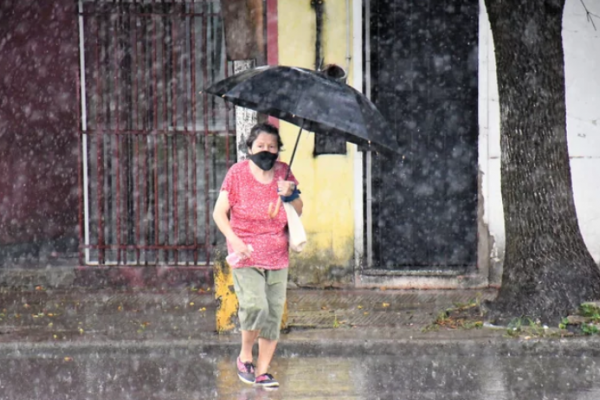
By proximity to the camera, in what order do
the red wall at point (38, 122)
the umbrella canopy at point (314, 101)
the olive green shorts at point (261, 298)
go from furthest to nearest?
the red wall at point (38, 122) → the olive green shorts at point (261, 298) → the umbrella canopy at point (314, 101)

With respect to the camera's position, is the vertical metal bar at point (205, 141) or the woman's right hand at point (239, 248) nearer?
the woman's right hand at point (239, 248)

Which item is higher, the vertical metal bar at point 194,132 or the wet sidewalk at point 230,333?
the vertical metal bar at point 194,132

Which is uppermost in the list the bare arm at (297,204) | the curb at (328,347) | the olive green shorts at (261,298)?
Result: the bare arm at (297,204)

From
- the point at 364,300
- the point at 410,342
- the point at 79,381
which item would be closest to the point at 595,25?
the point at 364,300

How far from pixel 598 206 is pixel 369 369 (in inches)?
169

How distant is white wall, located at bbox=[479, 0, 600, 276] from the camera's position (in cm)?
1136

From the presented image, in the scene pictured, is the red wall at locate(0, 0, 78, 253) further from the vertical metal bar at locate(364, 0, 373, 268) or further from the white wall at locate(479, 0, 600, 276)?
the white wall at locate(479, 0, 600, 276)

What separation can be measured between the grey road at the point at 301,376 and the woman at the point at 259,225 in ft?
1.36

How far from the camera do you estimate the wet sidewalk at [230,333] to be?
8703mm

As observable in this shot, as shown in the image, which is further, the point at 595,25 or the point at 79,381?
the point at 595,25

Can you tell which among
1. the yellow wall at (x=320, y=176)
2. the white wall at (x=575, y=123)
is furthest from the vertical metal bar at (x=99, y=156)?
the white wall at (x=575, y=123)

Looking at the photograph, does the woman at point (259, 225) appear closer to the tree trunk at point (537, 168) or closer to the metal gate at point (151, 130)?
the tree trunk at point (537, 168)

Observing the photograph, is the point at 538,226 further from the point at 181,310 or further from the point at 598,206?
the point at 181,310

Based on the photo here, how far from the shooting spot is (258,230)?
733 centimetres
